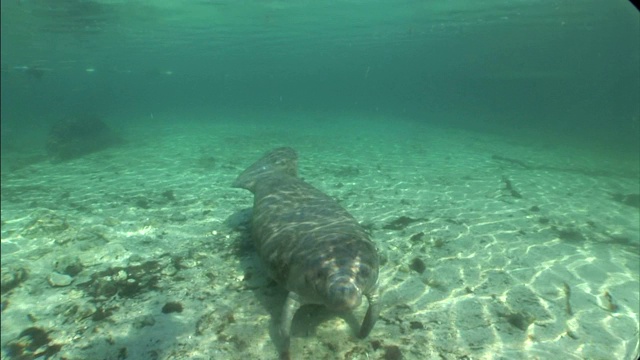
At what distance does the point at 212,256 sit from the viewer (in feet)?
21.3

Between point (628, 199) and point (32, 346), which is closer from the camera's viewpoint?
point (32, 346)

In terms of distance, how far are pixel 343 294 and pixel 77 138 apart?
19.8 metres

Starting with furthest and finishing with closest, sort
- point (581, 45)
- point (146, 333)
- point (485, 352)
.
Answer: point (581, 45) → point (146, 333) → point (485, 352)

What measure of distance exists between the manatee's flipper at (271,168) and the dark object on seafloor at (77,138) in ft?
43.0

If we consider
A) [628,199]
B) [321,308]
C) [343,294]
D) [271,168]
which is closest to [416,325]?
[321,308]

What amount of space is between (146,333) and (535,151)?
2164 cm

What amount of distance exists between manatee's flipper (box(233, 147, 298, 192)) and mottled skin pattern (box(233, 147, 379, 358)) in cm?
150

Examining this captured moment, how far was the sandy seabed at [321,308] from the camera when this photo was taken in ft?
14.4

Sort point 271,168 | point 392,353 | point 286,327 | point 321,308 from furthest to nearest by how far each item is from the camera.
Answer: point 271,168 < point 321,308 < point 392,353 < point 286,327

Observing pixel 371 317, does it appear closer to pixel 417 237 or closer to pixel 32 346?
pixel 417 237

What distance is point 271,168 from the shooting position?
8.48 m

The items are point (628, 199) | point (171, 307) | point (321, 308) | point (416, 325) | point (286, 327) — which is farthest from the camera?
point (628, 199)

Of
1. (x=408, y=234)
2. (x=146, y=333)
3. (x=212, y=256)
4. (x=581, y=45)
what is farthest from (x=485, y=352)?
(x=581, y=45)

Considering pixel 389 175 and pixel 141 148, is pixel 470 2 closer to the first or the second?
pixel 389 175
